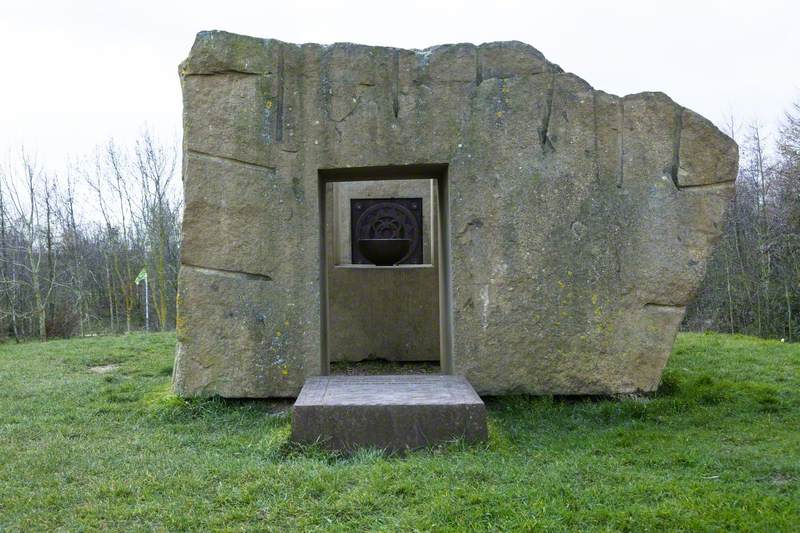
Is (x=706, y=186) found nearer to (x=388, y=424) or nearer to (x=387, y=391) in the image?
(x=387, y=391)

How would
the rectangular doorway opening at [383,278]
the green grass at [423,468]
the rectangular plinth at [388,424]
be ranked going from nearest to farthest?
the green grass at [423,468] < the rectangular plinth at [388,424] < the rectangular doorway opening at [383,278]

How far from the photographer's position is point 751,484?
3.22m

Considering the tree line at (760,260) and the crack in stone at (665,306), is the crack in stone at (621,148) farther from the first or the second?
the tree line at (760,260)

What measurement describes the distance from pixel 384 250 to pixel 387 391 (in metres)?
4.64

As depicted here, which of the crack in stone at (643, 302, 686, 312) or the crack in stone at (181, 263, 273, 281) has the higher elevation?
the crack in stone at (181, 263, 273, 281)

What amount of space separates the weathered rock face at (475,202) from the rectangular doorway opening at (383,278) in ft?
7.83

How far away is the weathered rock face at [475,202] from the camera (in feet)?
16.5

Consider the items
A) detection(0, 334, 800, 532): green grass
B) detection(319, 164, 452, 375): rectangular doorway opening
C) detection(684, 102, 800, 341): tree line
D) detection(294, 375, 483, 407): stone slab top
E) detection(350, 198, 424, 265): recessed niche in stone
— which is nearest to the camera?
detection(0, 334, 800, 532): green grass

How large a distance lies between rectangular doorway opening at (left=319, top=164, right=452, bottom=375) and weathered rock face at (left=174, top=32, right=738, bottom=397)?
7.83 ft

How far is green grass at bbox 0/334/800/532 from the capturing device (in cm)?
288

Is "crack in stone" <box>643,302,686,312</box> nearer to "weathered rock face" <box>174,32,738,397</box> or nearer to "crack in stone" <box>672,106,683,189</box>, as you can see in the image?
"weathered rock face" <box>174,32,738,397</box>

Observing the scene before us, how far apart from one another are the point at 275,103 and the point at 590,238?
8.20 ft

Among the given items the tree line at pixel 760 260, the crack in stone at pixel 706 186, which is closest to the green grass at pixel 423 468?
the crack in stone at pixel 706 186

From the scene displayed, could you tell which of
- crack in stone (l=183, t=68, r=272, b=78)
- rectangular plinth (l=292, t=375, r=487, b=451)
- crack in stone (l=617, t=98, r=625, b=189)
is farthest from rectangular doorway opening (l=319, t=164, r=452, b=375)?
rectangular plinth (l=292, t=375, r=487, b=451)
